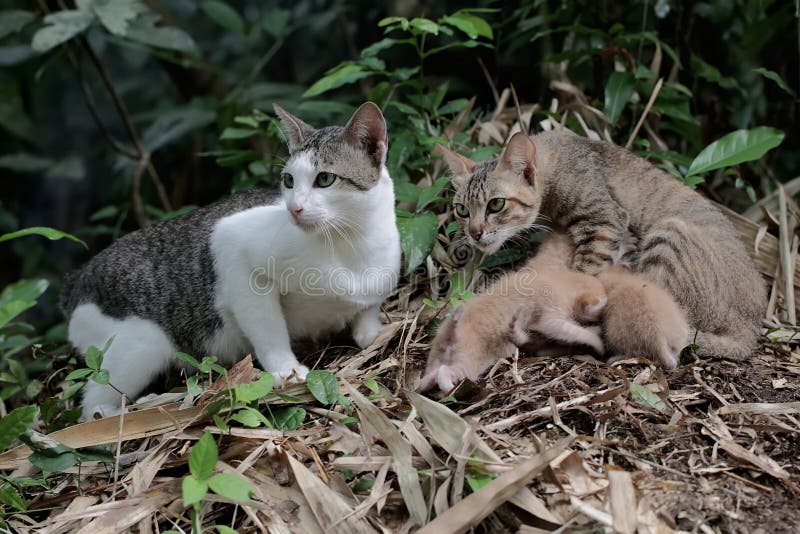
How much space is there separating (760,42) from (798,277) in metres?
1.37

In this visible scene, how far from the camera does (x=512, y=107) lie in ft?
13.0

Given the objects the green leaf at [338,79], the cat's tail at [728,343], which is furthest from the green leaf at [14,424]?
the cat's tail at [728,343]

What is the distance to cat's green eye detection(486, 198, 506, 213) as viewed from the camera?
296cm

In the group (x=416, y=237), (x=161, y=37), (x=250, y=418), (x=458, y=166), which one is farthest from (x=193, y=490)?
(x=161, y=37)

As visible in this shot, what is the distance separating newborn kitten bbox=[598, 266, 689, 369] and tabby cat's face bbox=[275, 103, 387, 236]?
1.06m

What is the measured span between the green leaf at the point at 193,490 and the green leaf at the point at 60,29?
287cm

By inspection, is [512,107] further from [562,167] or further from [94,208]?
[94,208]

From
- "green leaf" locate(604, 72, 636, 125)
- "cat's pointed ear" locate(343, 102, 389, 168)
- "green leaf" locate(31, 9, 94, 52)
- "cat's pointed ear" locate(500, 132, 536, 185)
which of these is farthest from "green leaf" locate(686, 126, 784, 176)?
"green leaf" locate(31, 9, 94, 52)

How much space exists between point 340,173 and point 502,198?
0.74 m

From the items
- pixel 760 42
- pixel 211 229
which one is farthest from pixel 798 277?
pixel 211 229

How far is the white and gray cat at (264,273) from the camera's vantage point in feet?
8.89

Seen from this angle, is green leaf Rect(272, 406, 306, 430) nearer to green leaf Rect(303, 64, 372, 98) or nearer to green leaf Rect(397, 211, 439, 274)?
green leaf Rect(397, 211, 439, 274)

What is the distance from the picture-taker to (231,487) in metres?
1.74

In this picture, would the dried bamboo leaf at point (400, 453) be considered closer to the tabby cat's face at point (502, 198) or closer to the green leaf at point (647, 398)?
the green leaf at point (647, 398)
